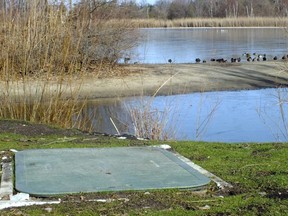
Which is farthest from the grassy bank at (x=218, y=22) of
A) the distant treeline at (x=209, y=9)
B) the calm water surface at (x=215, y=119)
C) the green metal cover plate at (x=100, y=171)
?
the green metal cover plate at (x=100, y=171)

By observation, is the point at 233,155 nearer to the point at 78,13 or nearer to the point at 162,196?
the point at 162,196

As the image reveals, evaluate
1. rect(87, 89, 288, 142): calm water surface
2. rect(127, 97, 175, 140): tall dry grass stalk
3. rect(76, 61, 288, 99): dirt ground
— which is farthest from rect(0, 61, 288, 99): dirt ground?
rect(127, 97, 175, 140): tall dry grass stalk

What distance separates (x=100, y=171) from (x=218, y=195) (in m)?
1.26

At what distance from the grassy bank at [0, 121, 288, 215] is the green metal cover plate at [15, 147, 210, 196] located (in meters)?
0.20

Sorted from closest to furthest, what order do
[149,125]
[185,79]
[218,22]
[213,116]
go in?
[149,125] → [213,116] → [185,79] → [218,22]

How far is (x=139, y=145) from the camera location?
697cm

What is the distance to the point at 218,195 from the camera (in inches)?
183

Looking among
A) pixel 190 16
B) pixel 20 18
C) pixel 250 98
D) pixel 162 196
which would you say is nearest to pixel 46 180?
pixel 162 196

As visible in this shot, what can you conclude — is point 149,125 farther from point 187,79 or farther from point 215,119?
point 187,79

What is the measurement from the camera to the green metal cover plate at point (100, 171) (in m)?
4.81

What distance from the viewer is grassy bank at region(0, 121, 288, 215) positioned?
4199 mm

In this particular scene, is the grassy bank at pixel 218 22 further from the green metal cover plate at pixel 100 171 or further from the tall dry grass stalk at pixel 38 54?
the green metal cover plate at pixel 100 171

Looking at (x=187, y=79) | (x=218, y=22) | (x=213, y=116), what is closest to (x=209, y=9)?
(x=218, y=22)

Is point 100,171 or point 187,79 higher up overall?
point 100,171
